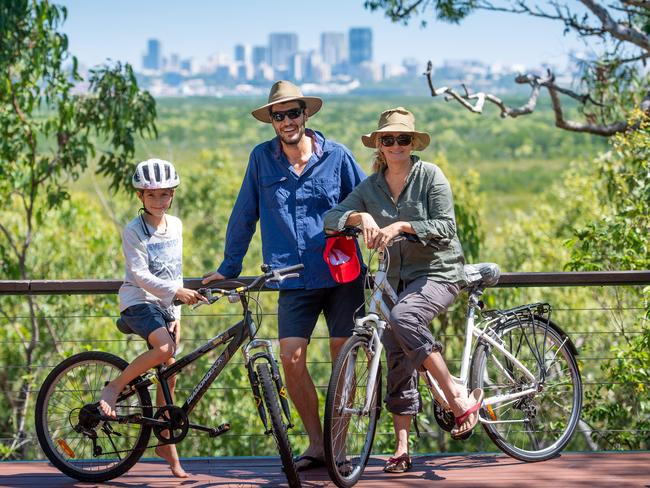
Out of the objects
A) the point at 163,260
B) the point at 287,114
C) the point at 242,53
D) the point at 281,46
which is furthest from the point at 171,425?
the point at 281,46

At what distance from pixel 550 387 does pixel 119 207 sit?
38.1 m

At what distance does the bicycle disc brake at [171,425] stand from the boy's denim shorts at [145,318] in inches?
13.5

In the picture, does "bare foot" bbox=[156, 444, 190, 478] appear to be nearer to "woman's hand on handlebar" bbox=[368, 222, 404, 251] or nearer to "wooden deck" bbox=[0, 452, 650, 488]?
"wooden deck" bbox=[0, 452, 650, 488]

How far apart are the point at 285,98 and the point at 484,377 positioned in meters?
A: 1.64

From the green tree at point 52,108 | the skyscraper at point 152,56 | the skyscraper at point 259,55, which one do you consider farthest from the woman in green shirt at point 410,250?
the skyscraper at point 152,56

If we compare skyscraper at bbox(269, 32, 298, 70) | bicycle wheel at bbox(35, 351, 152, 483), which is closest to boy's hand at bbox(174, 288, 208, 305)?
bicycle wheel at bbox(35, 351, 152, 483)

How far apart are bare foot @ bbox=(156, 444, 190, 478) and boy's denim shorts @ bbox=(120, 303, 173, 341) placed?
533mm

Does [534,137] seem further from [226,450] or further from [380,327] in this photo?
[380,327]

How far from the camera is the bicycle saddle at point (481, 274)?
4.98 m

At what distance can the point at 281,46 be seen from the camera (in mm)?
166000

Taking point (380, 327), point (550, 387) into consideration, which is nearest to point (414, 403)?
point (380, 327)

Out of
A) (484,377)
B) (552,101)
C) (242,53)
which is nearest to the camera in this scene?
(484,377)

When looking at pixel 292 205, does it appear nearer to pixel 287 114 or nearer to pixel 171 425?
pixel 287 114

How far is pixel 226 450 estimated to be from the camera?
20844 millimetres
